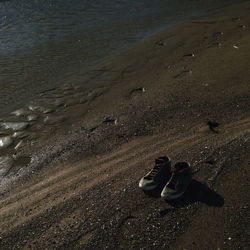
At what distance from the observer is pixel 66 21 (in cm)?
1312

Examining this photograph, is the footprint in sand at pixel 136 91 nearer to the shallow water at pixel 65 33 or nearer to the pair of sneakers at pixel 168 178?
the shallow water at pixel 65 33

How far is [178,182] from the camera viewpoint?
387 centimetres

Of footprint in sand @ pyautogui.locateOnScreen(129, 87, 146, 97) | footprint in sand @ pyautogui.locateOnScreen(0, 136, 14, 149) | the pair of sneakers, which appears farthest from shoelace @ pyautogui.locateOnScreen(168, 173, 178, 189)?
footprint in sand @ pyautogui.locateOnScreen(0, 136, 14, 149)

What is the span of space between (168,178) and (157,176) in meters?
0.19

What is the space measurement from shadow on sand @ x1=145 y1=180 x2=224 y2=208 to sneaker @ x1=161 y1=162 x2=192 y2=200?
0.19ft

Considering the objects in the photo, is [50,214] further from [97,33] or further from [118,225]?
[97,33]

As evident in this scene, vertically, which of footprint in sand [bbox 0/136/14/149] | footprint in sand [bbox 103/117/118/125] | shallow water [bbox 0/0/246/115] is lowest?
footprint in sand [bbox 0/136/14/149]

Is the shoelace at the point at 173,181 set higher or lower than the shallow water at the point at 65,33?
lower

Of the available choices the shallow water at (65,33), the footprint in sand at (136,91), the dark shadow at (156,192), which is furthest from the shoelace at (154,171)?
the shallow water at (65,33)

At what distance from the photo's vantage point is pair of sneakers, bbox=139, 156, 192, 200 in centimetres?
381

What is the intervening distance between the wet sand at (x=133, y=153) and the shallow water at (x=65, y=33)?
0.89 m

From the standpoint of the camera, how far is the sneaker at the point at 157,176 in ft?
13.1

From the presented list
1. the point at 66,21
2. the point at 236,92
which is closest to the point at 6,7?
the point at 66,21

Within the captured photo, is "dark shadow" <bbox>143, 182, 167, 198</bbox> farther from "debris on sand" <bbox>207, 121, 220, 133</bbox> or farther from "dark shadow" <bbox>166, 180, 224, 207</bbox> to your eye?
"debris on sand" <bbox>207, 121, 220, 133</bbox>
